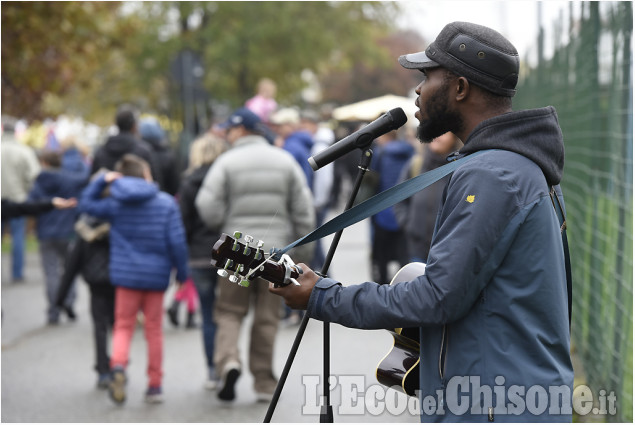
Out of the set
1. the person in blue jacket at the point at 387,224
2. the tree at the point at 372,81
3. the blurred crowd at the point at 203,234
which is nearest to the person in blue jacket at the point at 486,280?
the blurred crowd at the point at 203,234

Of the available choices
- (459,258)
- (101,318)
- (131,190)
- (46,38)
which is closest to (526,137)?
(459,258)

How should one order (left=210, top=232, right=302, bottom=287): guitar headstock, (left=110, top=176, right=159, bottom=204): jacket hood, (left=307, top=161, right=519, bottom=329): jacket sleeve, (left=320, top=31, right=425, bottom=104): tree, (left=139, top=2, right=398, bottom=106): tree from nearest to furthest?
(left=307, top=161, right=519, bottom=329): jacket sleeve < (left=210, top=232, right=302, bottom=287): guitar headstock < (left=110, top=176, right=159, bottom=204): jacket hood < (left=139, top=2, right=398, bottom=106): tree < (left=320, top=31, right=425, bottom=104): tree

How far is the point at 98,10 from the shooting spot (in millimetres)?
13062

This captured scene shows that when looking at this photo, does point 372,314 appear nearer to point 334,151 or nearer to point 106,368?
point 334,151

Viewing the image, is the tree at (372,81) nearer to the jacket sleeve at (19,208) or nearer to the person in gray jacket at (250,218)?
the jacket sleeve at (19,208)

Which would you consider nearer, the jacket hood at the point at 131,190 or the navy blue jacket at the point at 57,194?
the jacket hood at the point at 131,190

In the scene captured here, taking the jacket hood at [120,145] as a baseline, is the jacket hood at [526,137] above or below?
above

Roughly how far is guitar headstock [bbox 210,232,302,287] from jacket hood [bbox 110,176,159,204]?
425cm

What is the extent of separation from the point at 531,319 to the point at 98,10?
11267 millimetres

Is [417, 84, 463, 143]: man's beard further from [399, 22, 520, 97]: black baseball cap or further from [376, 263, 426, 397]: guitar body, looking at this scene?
[376, 263, 426, 397]: guitar body

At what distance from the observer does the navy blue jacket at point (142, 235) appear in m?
7.02

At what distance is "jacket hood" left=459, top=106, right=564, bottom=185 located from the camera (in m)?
2.85

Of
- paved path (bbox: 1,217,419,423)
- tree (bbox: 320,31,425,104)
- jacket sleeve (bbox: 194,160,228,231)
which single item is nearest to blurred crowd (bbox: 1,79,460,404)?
jacket sleeve (bbox: 194,160,228,231)

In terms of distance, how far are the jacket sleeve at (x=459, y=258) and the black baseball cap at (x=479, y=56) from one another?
1.01 ft
